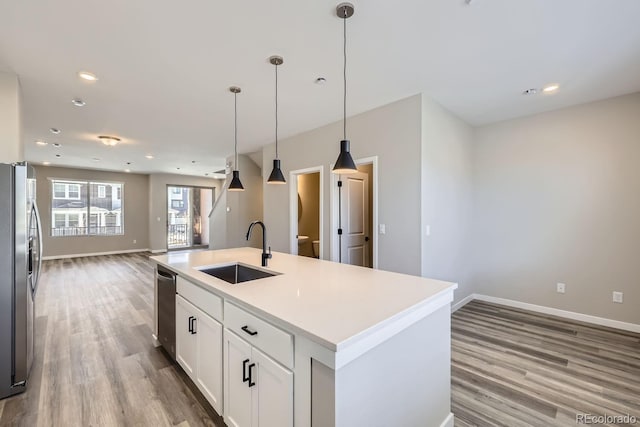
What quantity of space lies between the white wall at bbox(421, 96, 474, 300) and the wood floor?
0.70 meters

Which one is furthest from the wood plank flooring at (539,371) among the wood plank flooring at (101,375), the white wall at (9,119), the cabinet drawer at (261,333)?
the white wall at (9,119)

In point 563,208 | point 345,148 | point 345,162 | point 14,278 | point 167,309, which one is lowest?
point 167,309

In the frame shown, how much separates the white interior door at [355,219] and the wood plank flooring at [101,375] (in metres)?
2.68

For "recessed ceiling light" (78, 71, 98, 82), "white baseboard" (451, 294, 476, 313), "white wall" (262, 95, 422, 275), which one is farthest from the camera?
"white baseboard" (451, 294, 476, 313)

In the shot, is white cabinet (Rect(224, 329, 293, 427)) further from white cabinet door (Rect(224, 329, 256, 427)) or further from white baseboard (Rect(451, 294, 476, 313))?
white baseboard (Rect(451, 294, 476, 313))

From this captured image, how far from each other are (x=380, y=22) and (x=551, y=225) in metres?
3.44

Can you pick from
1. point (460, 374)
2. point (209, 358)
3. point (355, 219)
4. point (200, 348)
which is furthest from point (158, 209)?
point (460, 374)

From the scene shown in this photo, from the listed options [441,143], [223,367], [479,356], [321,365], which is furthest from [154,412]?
[441,143]

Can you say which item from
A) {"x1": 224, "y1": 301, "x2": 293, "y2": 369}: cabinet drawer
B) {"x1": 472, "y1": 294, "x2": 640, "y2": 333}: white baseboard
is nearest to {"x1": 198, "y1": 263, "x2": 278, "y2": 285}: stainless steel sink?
{"x1": 224, "y1": 301, "x2": 293, "y2": 369}: cabinet drawer

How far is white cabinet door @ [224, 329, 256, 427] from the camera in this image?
4.81 feet

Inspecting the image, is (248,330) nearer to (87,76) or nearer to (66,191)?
(87,76)

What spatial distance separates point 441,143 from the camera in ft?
11.6

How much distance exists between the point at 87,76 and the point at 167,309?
92.5 inches

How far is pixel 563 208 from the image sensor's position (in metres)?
3.62
